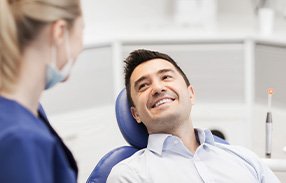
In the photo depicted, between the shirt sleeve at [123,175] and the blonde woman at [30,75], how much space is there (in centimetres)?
54

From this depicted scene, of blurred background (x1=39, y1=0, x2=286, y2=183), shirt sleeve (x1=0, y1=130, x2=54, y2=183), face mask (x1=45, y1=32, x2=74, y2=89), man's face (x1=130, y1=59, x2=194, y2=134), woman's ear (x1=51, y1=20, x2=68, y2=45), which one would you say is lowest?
blurred background (x1=39, y1=0, x2=286, y2=183)

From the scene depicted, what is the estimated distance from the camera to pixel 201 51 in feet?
10.2

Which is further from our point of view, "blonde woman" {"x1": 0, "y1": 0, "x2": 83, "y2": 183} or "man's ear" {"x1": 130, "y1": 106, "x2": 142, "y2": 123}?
"man's ear" {"x1": 130, "y1": 106, "x2": 142, "y2": 123}

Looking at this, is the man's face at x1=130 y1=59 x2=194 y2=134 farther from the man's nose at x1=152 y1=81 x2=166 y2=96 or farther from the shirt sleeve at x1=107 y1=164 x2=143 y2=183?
the shirt sleeve at x1=107 y1=164 x2=143 y2=183

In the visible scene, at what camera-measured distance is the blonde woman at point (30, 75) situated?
1.11 metres

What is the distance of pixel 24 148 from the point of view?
1107 millimetres

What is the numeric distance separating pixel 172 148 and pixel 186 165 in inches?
3.2

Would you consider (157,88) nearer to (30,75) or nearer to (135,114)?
(135,114)

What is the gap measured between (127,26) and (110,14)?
203mm

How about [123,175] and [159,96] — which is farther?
[159,96]

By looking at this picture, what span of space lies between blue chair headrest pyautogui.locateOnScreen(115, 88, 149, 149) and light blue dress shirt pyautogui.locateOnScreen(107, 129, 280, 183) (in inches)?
2.5

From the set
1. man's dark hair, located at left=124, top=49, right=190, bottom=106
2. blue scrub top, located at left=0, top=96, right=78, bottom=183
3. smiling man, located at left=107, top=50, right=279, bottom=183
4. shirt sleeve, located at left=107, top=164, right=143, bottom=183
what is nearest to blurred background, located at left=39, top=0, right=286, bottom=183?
man's dark hair, located at left=124, top=49, right=190, bottom=106

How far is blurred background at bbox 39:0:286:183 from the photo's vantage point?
3031 mm

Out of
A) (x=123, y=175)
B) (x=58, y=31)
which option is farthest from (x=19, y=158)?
(x=123, y=175)
